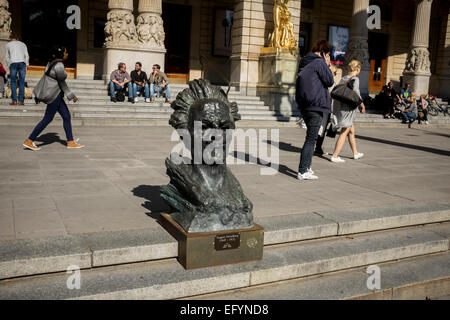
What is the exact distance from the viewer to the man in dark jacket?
6719 millimetres

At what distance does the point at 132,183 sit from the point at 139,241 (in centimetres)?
228

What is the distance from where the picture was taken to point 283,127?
14.9 metres

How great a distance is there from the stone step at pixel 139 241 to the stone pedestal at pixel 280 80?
1248 cm

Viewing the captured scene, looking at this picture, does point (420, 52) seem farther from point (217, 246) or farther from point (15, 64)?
point (217, 246)

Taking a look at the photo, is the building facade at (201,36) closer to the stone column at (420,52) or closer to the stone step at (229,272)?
the stone column at (420,52)

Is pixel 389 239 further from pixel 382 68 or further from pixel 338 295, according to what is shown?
pixel 382 68

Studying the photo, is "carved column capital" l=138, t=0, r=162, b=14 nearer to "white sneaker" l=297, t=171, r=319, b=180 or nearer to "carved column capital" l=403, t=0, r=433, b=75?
"white sneaker" l=297, t=171, r=319, b=180

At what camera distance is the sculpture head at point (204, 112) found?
138 inches

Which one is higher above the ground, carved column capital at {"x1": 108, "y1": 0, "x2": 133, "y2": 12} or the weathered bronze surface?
carved column capital at {"x1": 108, "y1": 0, "x2": 133, "y2": 12}

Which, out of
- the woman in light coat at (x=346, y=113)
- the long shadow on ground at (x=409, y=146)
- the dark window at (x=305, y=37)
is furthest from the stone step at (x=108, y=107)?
the dark window at (x=305, y=37)

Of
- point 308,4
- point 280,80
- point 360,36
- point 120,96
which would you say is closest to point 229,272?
point 120,96

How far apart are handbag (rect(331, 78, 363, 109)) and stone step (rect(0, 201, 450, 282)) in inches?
139

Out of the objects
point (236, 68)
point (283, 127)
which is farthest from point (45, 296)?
point (236, 68)

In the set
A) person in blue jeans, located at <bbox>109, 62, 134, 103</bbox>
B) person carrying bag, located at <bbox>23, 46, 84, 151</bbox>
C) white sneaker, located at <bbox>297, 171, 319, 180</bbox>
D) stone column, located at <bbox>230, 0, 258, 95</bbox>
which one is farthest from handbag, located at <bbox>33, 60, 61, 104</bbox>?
stone column, located at <bbox>230, 0, 258, 95</bbox>
